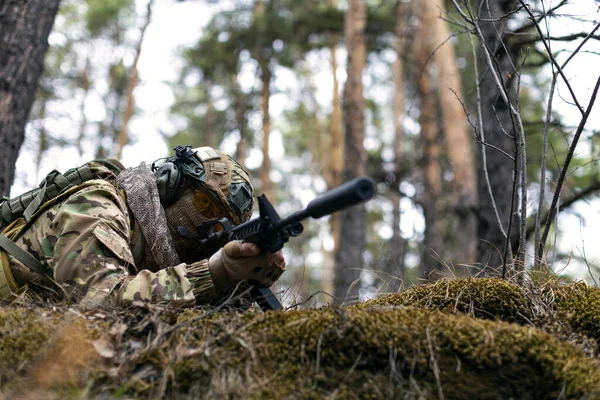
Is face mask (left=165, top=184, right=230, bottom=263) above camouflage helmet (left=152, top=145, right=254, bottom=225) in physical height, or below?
below

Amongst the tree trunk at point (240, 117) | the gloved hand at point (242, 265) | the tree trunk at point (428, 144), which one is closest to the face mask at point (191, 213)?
the gloved hand at point (242, 265)

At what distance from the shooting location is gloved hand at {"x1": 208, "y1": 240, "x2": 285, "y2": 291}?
8.89ft

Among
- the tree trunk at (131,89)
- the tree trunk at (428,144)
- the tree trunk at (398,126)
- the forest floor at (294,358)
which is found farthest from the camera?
the tree trunk at (131,89)

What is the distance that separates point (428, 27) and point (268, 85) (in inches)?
202

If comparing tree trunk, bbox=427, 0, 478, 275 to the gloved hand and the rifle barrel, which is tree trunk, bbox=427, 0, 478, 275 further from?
the rifle barrel

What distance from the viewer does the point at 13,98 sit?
13.6ft

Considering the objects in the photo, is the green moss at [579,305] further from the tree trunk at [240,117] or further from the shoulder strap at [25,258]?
the tree trunk at [240,117]

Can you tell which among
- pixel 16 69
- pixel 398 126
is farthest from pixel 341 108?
pixel 16 69

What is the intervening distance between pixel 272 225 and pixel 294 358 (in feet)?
2.18

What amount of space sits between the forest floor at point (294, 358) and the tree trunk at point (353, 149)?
7863 millimetres

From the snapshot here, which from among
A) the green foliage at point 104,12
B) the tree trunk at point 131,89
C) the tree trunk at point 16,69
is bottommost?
the tree trunk at point 16,69

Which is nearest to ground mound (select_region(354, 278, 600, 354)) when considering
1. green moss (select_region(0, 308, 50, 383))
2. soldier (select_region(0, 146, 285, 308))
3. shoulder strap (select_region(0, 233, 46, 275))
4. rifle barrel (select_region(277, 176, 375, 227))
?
rifle barrel (select_region(277, 176, 375, 227))

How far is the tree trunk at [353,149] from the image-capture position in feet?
35.9

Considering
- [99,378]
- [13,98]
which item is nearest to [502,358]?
[99,378]
